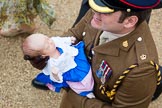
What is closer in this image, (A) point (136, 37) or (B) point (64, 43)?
(A) point (136, 37)

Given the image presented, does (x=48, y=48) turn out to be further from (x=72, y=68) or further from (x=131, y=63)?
(x=131, y=63)

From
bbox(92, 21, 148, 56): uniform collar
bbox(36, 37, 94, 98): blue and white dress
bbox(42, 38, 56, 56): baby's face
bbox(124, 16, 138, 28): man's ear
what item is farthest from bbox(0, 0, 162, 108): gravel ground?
bbox(124, 16, 138, 28): man's ear

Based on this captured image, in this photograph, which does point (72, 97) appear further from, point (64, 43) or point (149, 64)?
point (149, 64)

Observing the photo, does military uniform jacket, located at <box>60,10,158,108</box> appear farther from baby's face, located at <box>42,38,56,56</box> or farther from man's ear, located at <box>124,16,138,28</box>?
baby's face, located at <box>42,38,56,56</box>

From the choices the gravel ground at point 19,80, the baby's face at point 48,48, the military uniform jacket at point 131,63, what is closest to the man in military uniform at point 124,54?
the military uniform jacket at point 131,63

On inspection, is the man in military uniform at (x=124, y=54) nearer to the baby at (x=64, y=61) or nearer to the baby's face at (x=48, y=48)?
the baby at (x=64, y=61)

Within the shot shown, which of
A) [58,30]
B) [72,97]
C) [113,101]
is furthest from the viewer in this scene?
[58,30]

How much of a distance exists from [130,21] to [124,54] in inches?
6.9

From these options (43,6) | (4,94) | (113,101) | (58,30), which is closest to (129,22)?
(113,101)

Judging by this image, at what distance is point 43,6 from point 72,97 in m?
1.17

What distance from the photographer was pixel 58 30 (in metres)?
3.74

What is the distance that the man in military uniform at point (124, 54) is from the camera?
5.69 feet

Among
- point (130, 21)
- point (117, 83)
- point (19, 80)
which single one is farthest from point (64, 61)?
point (19, 80)

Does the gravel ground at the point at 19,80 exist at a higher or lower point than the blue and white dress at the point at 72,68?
lower
